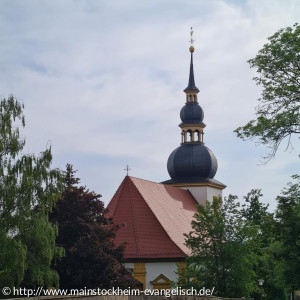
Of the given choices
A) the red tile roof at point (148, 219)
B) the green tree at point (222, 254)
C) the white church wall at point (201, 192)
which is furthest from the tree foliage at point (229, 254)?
the white church wall at point (201, 192)

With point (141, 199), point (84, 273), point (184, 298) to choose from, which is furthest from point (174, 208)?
point (184, 298)

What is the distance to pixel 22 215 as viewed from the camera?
28844 mm

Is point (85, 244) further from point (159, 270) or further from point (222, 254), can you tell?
point (159, 270)

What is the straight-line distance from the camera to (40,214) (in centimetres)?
2997

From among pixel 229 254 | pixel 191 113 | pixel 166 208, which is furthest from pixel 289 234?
pixel 191 113

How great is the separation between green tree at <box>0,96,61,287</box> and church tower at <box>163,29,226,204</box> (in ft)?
92.7

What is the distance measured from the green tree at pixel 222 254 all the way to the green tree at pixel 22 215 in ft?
20.9

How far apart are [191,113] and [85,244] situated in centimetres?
2994

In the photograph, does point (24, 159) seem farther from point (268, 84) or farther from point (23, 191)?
point (268, 84)

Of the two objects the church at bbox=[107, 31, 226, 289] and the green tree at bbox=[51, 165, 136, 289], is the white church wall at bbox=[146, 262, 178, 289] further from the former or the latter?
the green tree at bbox=[51, 165, 136, 289]

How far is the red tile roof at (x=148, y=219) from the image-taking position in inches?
1672

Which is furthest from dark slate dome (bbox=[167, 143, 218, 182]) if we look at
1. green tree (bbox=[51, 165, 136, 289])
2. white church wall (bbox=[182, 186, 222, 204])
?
green tree (bbox=[51, 165, 136, 289])

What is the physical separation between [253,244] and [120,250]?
748 cm

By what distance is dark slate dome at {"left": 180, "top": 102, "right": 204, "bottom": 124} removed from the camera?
6075cm
